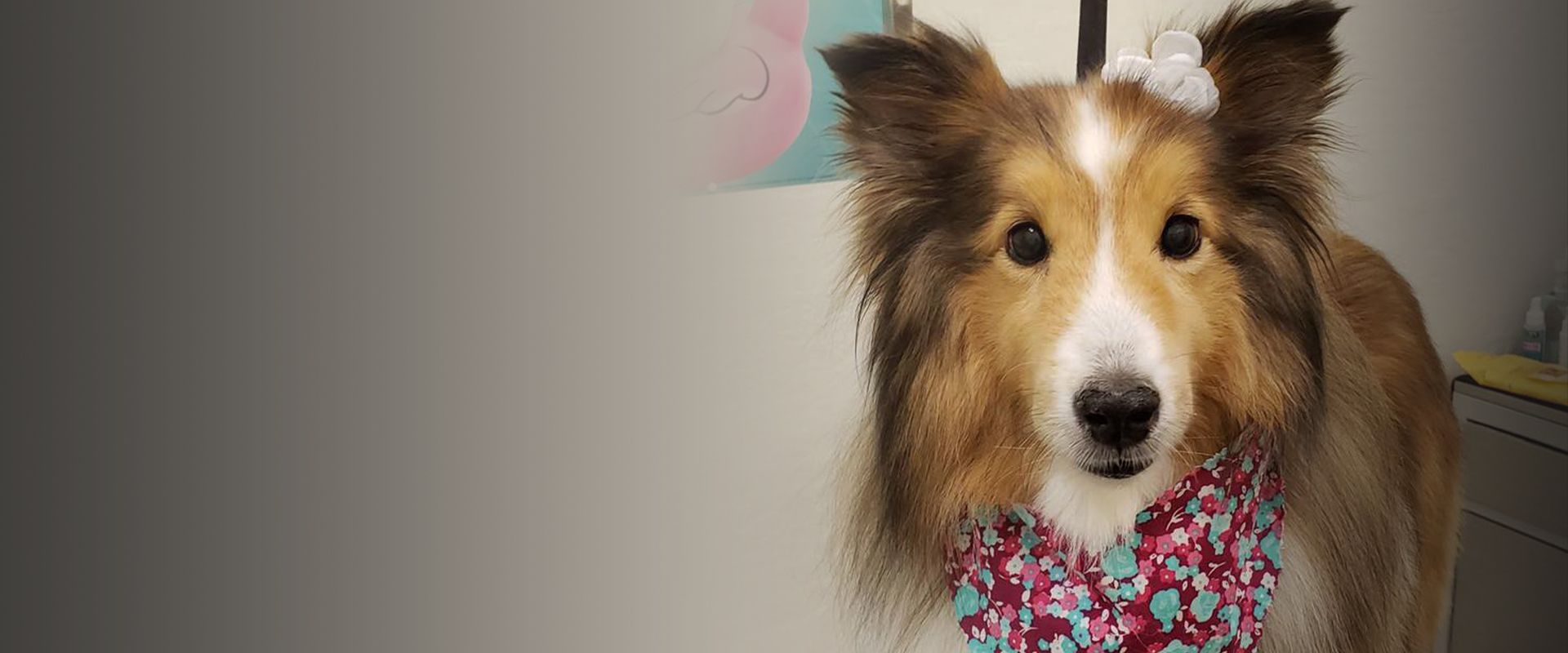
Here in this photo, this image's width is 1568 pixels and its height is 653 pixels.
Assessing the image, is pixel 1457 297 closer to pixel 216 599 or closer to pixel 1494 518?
pixel 1494 518

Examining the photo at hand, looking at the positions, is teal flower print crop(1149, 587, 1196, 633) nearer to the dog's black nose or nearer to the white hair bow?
the dog's black nose

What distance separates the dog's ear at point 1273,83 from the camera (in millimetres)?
1119

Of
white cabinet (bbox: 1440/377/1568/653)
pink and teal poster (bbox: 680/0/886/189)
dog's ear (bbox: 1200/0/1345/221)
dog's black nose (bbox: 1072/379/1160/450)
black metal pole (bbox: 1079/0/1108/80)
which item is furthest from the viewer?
white cabinet (bbox: 1440/377/1568/653)

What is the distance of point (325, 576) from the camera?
1.15 m

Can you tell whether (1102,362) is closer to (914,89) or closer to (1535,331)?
(914,89)

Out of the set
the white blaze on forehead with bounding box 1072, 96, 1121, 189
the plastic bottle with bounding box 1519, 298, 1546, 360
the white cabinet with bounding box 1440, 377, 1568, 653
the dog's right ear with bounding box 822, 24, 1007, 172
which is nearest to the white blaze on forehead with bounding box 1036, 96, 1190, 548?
the white blaze on forehead with bounding box 1072, 96, 1121, 189

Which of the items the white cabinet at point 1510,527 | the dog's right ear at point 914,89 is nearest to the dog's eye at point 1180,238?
the dog's right ear at point 914,89

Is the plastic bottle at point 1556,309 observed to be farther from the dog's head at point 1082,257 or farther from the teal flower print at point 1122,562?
the teal flower print at point 1122,562

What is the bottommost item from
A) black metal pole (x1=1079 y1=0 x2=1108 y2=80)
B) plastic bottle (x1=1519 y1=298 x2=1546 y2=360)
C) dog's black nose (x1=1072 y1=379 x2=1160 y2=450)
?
plastic bottle (x1=1519 y1=298 x2=1546 y2=360)

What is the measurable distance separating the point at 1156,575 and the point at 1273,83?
50 cm

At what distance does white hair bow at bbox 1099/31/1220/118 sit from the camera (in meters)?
1.09

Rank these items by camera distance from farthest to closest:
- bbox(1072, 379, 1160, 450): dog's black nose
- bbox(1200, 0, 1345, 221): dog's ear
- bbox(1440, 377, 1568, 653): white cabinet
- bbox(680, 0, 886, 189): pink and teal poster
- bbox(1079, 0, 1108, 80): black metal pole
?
bbox(1440, 377, 1568, 653): white cabinet < bbox(1079, 0, 1108, 80): black metal pole < bbox(680, 0, 886, 189): pink and teal poster < bbox(1200, 0, 1345, 221): dog's ear < bbox(1072, 379, 1160, 450): dog's black nose

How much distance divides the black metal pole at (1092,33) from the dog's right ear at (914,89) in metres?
0.22

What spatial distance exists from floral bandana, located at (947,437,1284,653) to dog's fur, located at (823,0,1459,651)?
0.03 meters
